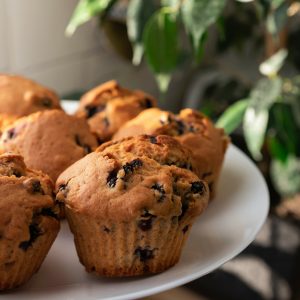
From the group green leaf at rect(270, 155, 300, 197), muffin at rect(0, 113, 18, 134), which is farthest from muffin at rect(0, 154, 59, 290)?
green leaf at rect(270, 155, 300, 197)

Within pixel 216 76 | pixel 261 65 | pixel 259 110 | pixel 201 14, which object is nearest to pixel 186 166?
pixel 201 14

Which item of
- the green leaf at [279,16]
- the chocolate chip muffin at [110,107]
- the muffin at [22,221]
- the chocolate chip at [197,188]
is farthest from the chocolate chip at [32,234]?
the green leaf at [279,16]

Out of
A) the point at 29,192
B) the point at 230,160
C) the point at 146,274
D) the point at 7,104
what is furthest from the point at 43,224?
the point at 230,160

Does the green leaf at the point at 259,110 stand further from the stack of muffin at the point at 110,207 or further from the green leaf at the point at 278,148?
the stack of muffin at the point at 110,207

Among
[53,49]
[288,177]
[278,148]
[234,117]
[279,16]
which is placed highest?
[279,16]

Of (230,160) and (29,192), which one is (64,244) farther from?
(230,160)

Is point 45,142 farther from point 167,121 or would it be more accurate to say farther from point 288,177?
point 288,177

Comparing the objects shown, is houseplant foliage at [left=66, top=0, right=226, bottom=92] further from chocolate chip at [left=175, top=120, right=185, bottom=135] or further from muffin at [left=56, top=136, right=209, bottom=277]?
muffin at [left=56, top=136, right=209, bottom=277]
